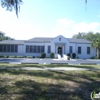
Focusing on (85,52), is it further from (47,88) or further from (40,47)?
(47,88)

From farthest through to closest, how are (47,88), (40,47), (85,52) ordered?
(85,52)
(40,47)
(47,88)

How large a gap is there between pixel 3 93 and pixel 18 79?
6.33 feet

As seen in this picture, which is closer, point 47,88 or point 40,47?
point 47,88

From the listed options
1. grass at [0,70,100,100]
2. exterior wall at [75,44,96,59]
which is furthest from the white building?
grass at [0,70,100,100]

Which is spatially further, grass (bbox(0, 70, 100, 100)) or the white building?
the white building

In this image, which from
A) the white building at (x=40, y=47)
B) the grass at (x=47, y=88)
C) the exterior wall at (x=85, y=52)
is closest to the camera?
the grass at (x=47, y=88)

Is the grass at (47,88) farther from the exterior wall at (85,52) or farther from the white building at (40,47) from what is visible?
the exterior wall at (85,52)

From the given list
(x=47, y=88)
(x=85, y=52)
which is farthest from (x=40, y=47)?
(x=47, y=88)

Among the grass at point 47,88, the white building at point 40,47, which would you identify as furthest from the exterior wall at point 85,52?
the grass at point 47,88

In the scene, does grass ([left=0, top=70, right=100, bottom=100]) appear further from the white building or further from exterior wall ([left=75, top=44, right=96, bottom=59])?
exterior wall ([left=75, top=44, right=96, bottom=59])

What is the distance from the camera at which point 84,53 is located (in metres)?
38.6

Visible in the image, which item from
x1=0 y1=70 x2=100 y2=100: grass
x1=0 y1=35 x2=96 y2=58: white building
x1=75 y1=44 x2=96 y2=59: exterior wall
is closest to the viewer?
x1=0 y1=70 x2=100 y2=100: grass

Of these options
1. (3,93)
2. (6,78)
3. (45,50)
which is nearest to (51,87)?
(3,93)

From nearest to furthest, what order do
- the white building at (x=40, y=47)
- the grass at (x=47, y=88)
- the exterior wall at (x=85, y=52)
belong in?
the grass at (x=47, y=88)
the white building at (x=40, y=47)
the exterior wall at (x=85, y=52)
